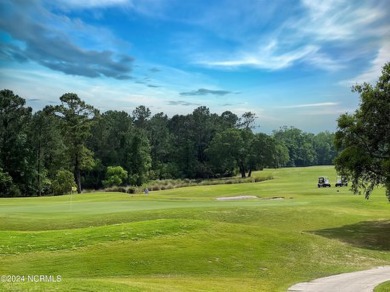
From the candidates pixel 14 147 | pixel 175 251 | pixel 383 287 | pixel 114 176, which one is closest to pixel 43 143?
pixel 14 147

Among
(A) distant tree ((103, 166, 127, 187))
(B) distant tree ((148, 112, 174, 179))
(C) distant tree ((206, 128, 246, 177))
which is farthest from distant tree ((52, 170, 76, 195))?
(C) distant tree ((206, 128, 246, 177))

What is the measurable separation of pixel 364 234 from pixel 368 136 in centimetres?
758

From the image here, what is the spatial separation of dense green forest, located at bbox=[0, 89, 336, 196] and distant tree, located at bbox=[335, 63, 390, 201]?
2320 inches

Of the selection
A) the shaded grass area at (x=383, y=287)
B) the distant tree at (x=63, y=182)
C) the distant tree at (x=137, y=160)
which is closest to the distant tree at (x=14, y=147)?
the distant tree at (x=63, y=182)

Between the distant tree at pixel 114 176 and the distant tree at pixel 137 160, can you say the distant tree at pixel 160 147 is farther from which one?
the distant tree at pixel 114 176

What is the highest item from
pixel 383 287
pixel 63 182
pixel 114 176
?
pixel 114 176

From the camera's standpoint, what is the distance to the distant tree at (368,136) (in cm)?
3114

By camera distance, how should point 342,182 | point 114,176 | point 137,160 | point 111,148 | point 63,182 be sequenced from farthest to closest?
point 111,148 → point 137,160 → point 114,176 → point 63,182 → point 342,182

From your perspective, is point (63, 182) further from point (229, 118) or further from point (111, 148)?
point (229, 118)

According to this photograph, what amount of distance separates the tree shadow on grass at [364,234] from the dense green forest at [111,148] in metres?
58.9

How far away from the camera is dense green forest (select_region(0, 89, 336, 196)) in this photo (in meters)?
83.5

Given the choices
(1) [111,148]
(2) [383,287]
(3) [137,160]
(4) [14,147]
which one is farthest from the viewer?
(1) [111,148]

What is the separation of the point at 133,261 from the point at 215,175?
113350 mm

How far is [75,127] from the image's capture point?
3317 inches
